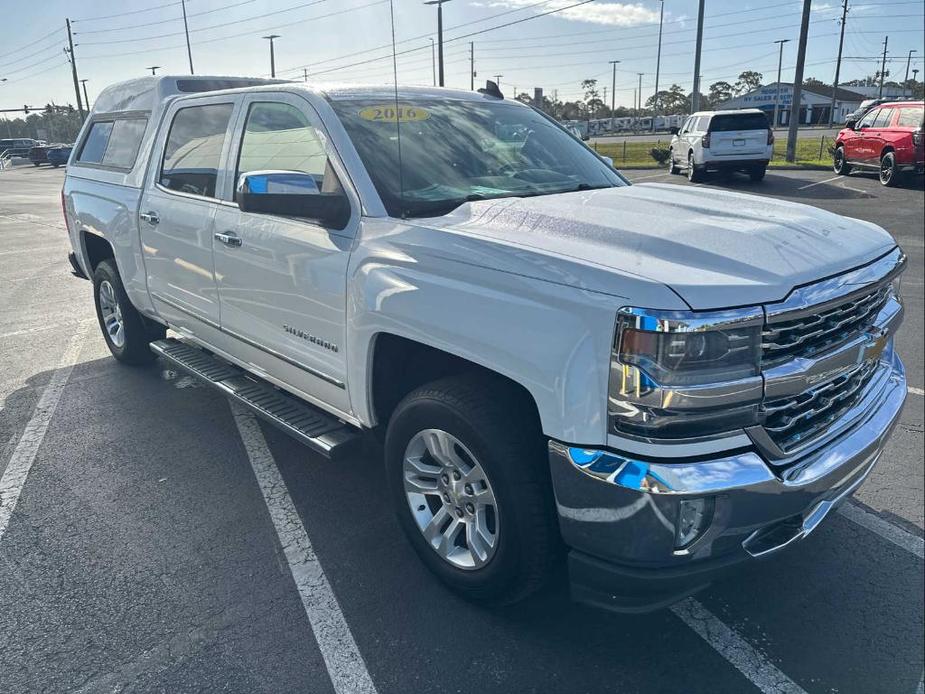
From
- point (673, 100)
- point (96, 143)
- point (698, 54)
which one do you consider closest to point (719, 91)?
point (673, 100)

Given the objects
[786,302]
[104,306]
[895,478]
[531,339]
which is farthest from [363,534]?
[104,306]

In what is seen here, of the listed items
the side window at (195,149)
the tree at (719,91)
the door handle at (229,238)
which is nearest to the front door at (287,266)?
the door handle at (229,238)

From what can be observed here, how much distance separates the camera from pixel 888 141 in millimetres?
17859

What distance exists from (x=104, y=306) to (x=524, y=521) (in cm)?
489

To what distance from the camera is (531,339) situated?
A: 236 centimetres

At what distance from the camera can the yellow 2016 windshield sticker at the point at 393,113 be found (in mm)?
3500

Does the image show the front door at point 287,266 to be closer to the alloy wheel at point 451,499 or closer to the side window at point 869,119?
the alloy wheel at point 451,499

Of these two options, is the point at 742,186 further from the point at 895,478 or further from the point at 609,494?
the point at 609,494

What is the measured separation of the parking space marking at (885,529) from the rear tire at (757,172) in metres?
18.2

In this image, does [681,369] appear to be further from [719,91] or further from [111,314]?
[719,91]

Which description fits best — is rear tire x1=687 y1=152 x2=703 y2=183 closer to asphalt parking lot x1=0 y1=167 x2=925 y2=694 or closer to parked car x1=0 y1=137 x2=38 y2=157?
asphalt parking lot x1=0 y1=167 x2=925 y2=694

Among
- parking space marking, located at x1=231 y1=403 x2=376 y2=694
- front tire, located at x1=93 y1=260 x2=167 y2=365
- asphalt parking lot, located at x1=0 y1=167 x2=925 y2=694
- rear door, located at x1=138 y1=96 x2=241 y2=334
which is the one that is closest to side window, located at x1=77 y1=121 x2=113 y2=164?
front tire, located at x1=93 y1=260 x2=167 y2=365

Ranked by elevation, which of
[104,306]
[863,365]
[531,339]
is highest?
[531,339]

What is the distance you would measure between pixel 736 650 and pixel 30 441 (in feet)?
13.8
